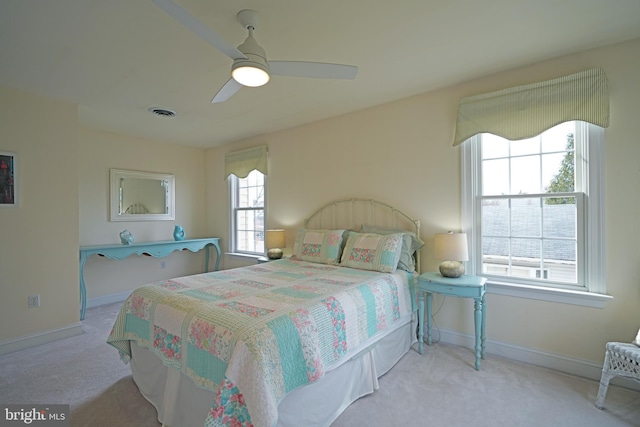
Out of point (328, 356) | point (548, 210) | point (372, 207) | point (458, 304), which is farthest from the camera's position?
point (372, 207)

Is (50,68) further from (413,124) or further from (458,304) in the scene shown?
(458,304)

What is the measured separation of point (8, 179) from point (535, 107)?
4.75 metres

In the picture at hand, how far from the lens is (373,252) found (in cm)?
277

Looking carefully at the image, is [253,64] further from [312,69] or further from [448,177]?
[448,177]

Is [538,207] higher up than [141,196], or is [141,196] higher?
[141,196]

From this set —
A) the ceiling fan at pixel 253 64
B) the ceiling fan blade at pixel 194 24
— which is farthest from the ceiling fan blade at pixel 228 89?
the ceiling fan blade at pixel 194 24

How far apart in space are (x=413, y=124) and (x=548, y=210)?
4.73 ft

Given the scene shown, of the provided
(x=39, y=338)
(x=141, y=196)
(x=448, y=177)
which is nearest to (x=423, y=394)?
(x=448, y=177)

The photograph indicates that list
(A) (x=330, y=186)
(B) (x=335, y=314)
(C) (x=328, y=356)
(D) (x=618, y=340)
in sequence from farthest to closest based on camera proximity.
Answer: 1. (A) (x=330, y=186)
2. (D) (x=618, y=340)
3. (B) (x=335, y=314)
4. (C) (x=328, y=356)

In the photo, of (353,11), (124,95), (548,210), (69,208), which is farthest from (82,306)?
(548,210)

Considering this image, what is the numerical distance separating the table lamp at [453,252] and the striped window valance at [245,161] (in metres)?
2.74

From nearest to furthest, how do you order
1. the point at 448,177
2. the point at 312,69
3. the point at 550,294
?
the point at 312,69 < the point at 550,294 < the point at 448,177

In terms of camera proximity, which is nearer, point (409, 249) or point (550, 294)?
point (550, 294)

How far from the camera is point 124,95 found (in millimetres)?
2949
